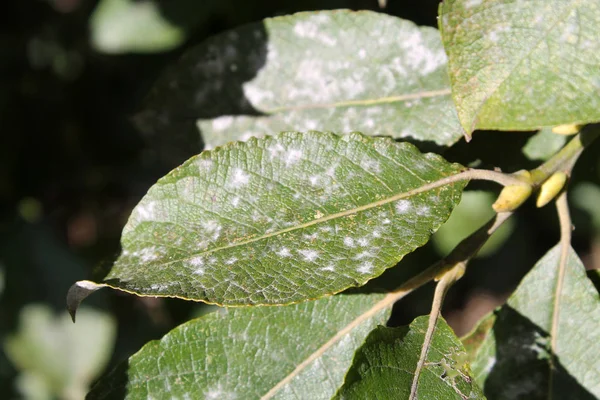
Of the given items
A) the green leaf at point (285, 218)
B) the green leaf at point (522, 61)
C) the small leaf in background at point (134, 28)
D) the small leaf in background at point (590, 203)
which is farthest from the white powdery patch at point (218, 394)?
the small leaf in background at point (590, 203)

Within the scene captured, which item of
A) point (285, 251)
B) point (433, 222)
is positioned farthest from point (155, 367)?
point (433, 222)

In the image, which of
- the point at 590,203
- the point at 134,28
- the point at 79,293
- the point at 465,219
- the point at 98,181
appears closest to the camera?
the point at 79,293

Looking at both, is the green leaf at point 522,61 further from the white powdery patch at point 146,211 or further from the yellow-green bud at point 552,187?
the white powdery patch at point 146,211

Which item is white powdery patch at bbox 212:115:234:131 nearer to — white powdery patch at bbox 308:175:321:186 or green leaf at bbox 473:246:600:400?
white powdery patch at bbox 308:175:321:186

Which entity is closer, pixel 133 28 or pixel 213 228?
pixel 213 228

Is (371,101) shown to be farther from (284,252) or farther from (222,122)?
(284,252)

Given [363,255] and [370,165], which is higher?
[370,165]

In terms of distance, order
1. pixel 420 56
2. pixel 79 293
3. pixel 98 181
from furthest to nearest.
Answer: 1. pixel 98 181
2. pixel 420 56
3. pixel 79 293

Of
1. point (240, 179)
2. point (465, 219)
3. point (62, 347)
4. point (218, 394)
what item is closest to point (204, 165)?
point (240, 179)
